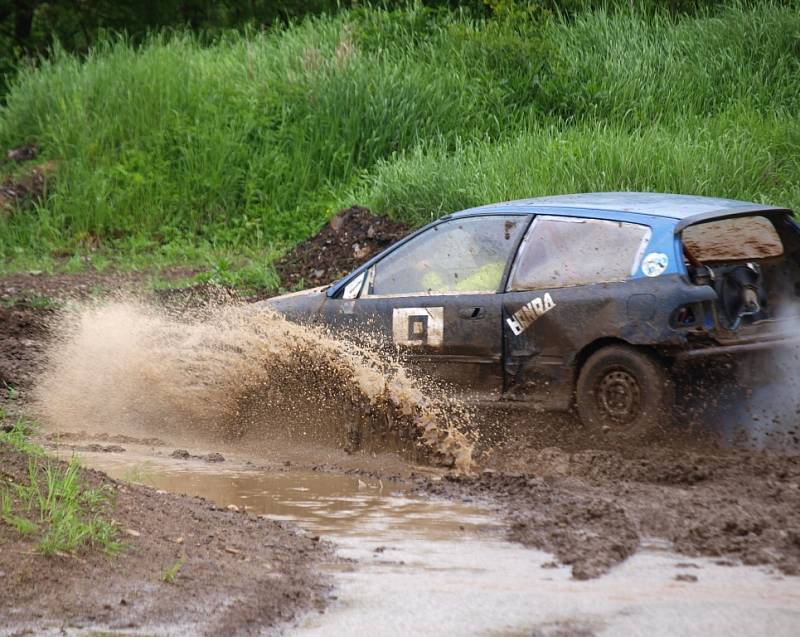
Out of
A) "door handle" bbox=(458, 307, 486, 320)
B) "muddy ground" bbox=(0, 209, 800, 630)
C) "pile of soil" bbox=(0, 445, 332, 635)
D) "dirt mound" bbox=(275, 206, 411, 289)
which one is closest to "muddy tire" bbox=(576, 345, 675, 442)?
"muddy ground" bbox=(0, 209, 800, 630)

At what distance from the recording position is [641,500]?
583cm

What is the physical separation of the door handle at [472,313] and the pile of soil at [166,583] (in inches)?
90.2

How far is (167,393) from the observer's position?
877cm

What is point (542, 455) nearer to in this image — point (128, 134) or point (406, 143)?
point (406, 143)

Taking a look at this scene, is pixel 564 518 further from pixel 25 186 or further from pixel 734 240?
pixel 25 186

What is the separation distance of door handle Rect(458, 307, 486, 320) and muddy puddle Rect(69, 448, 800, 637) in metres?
1.54

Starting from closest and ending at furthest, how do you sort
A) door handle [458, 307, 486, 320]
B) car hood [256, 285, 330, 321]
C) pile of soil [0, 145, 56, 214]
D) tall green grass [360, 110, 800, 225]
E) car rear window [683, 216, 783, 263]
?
car rear window [683, 216, 783, 263] < door handle [458, 307, 486, 320] < car hood [256, 285, 330, 321] < tall green grass [360, 110, 800, 225] < pile of soil [0, 145, 56, 214]

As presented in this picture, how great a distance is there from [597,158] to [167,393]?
561 cm

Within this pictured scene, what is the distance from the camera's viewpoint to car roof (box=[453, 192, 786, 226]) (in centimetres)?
697

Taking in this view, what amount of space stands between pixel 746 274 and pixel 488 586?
3227 millimetres

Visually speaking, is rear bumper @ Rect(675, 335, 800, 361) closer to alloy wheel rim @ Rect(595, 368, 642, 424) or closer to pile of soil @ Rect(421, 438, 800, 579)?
alloy wheel rim @ Rect(595, 368, 642, 424)

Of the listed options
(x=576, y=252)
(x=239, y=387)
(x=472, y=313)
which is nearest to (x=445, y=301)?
(x=472, y=313)

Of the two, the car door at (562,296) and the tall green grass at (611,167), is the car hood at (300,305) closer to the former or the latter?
the car door at (562,296)

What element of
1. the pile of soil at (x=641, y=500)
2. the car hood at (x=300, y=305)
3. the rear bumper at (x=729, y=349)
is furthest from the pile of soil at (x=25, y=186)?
the rear bumper at (x=729, y=349)
